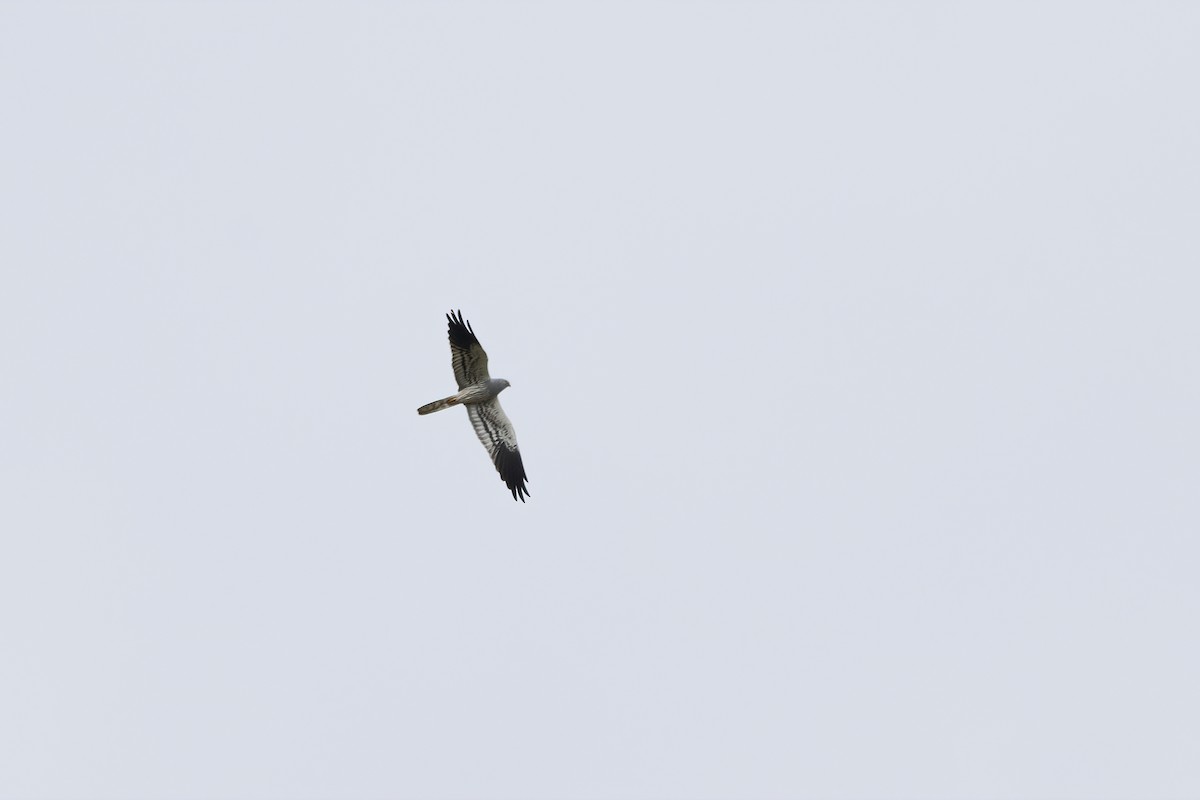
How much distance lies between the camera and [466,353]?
40500 millimetres

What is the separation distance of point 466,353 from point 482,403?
175cm

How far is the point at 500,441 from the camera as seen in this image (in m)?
42.3

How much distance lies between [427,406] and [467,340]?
2.21 m

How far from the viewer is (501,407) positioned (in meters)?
41.8

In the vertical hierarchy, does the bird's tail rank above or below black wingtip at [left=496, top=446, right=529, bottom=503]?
above

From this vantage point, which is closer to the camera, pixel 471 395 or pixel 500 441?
pixel 471 395

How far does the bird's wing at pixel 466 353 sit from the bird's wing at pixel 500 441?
1.18m

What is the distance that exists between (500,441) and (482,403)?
1456 millimetres

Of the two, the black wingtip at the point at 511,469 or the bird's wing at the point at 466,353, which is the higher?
the bird's wing at the point at 466,353

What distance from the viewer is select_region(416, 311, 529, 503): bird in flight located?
133 ft

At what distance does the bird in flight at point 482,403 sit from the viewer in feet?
133

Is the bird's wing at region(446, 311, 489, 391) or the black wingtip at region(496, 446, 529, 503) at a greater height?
the bird's wing at region(446, 311, 489, 391)

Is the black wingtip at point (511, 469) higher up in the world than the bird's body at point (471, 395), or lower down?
lower down

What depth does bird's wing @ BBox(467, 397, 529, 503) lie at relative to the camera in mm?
41781
